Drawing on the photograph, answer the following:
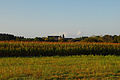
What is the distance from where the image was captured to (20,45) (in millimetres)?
25453

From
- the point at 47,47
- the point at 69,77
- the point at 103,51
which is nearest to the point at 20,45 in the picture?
the point at 47,47

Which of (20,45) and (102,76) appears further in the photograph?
(20,45)

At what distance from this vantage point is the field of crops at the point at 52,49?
24.3 meters

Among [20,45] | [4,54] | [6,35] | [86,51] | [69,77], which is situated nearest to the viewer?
[69,77]

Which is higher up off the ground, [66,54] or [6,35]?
[6,35]

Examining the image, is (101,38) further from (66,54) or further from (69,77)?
(69,77)

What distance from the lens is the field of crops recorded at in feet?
79.7

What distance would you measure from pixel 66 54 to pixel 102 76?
1615cm

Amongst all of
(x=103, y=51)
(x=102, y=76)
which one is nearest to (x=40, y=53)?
(x=103, y=51)

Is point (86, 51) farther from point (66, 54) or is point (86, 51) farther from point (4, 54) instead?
point (4, 54)

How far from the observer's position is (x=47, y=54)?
25734mm

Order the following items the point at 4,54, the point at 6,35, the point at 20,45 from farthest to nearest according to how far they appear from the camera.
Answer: the point at 6,35
the point at 20,45
the point at 4,54

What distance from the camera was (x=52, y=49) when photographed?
2608 centimetres

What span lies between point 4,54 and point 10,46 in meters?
1.19
